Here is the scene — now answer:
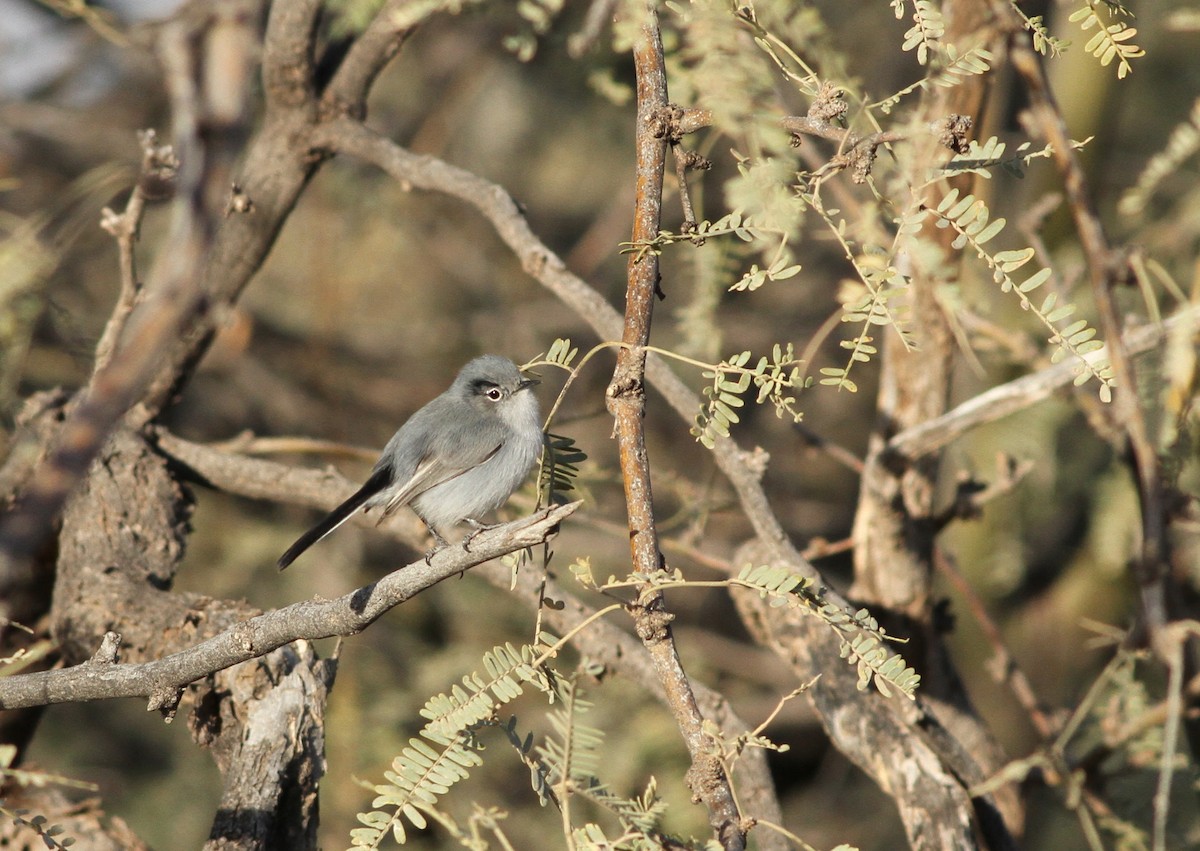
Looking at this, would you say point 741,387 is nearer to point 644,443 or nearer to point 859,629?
point 644,443

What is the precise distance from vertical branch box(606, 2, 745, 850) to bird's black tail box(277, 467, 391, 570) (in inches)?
51.3

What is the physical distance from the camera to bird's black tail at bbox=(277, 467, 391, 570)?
288cm

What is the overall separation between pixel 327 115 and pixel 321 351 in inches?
107

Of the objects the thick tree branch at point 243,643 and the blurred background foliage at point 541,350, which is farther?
the blurred background foliage at point 541,350

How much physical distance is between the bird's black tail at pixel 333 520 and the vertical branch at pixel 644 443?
4.28 feet

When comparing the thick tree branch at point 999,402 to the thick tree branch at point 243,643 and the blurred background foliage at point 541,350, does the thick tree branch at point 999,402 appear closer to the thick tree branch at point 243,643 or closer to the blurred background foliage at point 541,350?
the blurred background foliage at point 541,350

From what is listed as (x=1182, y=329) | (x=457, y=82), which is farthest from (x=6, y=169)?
(x=1182, y=329)

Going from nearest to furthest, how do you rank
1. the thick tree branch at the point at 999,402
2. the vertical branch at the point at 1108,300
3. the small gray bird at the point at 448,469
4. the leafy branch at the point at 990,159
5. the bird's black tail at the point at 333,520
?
the leafy branch at the point at 990,159, the vertical branch at the point at 1108,300, the thick tree branch at the point at 999,402, the bird's black tail at the point at 333,520, the small gray bird at the point at 448,469

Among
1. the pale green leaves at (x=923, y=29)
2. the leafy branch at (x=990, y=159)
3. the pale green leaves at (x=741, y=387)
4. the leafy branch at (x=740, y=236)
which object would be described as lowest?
the pale green leaves at (x=741, y=387)

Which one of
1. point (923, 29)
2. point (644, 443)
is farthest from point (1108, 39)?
point (644, 443)

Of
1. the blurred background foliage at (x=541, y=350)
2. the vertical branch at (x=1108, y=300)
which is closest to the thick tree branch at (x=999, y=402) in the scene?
the vertical branch at (x=1108, y=300)

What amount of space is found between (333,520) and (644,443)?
1.38m

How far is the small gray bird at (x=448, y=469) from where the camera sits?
2.99 meters

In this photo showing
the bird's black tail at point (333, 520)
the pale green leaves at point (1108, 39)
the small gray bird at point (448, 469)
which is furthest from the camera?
the small gray bird at point (448, 469)
